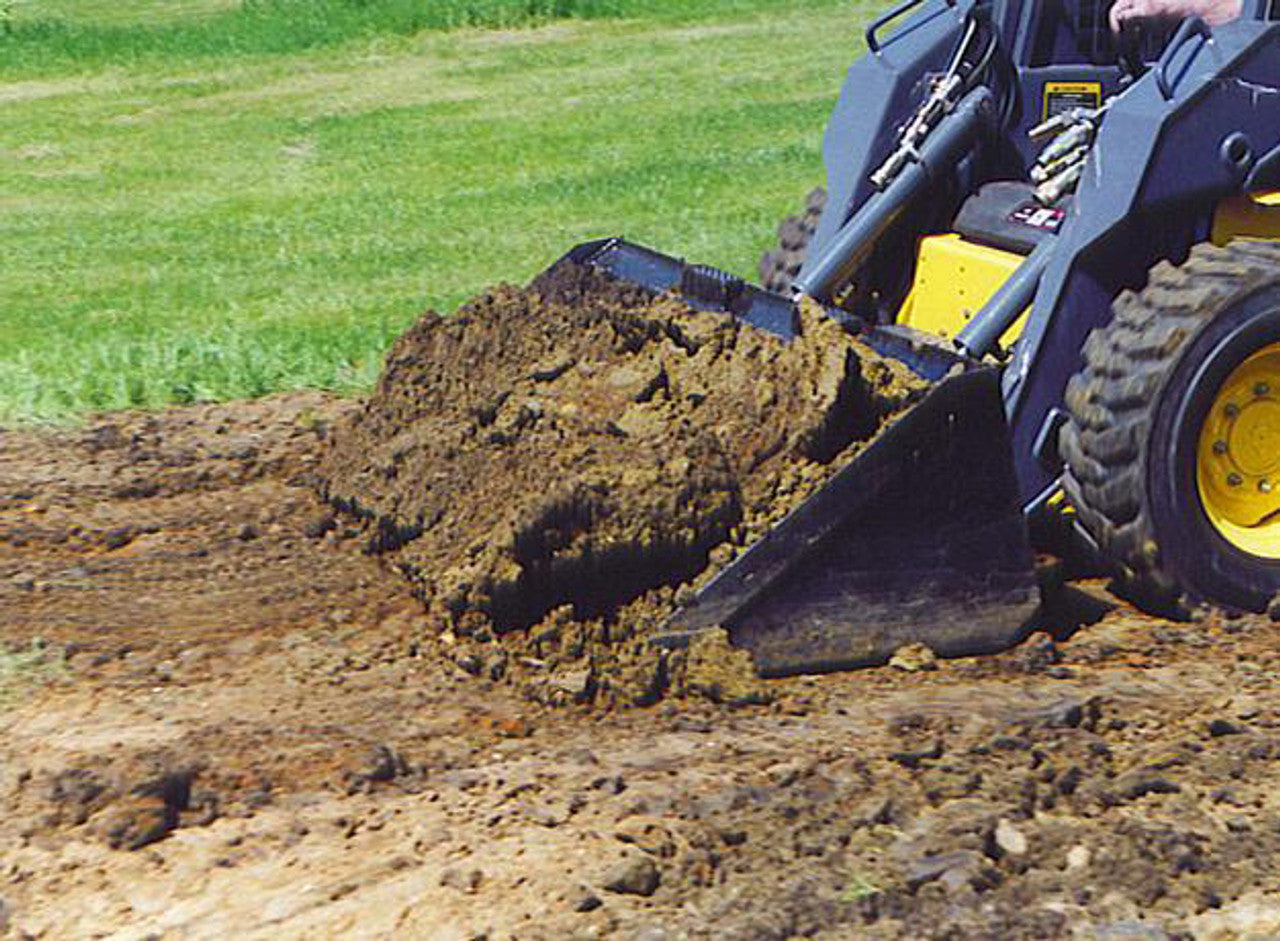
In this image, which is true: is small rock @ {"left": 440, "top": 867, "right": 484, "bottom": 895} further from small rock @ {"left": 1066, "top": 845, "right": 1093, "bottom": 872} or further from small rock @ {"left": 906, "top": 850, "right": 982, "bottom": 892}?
small rock @ {"left": 1066, "top": 845, "right": 1093, "bottom": 872}

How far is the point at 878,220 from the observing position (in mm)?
6168

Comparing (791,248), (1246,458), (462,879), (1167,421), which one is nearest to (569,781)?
(462,879)

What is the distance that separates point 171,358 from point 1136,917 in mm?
5375

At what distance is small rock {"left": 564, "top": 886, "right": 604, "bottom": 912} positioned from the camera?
3.47m

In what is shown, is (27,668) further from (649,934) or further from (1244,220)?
(1244,220)

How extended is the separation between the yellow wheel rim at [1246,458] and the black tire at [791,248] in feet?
7.95

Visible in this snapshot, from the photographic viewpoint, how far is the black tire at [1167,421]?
4.75 meters

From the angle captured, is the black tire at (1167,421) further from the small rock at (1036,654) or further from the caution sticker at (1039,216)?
the caution sticker at (1039,216)

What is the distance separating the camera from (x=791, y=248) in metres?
7.35

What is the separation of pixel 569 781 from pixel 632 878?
1.62 ft

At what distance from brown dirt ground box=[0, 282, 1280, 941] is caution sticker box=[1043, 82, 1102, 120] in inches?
70.4

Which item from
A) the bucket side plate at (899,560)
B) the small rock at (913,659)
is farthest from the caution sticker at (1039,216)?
the small rock at (913,659)

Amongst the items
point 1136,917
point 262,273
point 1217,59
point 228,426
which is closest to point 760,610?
point 1136,917

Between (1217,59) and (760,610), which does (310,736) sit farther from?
(1217,59)
